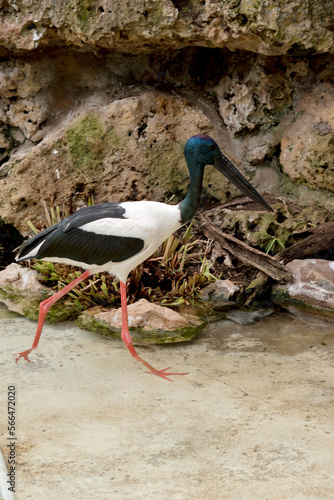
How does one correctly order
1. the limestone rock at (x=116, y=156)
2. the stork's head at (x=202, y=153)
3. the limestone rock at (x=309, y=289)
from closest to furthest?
the stork's head at (x=202, y=153) < the limestone rock at (x=309, y=289) < the limestone rock at (x=116, y=156)

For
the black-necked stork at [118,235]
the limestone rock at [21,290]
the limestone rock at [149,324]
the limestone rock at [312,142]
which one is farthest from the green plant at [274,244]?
the limestone rock at [21,290]

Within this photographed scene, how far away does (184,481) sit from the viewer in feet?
8.63

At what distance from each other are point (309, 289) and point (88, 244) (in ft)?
6.41

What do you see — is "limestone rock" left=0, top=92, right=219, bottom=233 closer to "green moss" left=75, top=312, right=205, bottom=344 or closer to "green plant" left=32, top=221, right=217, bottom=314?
"green plant" left=32, top=221, right=217, bottom=314

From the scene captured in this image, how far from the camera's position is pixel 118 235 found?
160 inches

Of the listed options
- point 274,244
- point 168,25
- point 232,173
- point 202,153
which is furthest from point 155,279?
point 168,25

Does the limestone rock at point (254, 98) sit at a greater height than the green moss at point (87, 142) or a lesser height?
greater

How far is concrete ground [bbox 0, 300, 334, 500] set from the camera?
2.62 meters

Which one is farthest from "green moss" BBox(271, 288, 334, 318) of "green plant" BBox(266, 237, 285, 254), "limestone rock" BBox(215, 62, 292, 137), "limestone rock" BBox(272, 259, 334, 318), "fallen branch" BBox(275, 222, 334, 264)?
"limestone rock" BBox(215, 62, 292, 137)

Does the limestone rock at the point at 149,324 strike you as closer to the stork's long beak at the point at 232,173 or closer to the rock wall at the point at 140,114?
the stork's long beak at the point at 232,173

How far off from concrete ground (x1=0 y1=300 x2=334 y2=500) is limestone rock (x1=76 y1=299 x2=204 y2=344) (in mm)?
91

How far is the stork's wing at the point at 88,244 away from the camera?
160 inches

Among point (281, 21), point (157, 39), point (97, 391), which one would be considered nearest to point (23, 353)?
point (97, 391)

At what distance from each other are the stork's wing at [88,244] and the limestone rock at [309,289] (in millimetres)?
1572
